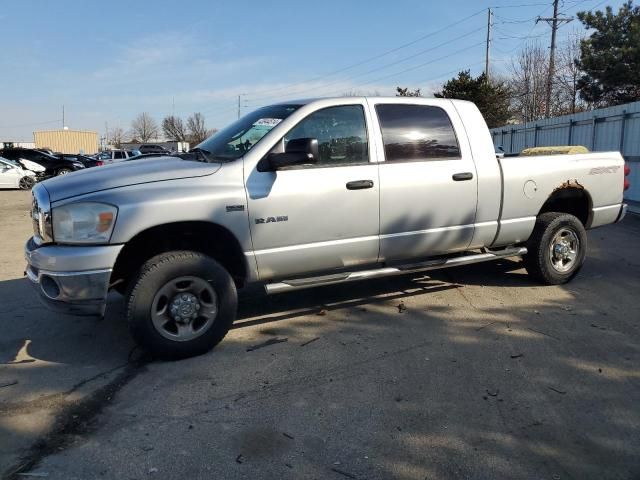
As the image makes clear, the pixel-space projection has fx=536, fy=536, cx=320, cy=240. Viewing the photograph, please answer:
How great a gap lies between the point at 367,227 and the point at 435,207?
2.50 feet

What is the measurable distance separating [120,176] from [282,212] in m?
1.26

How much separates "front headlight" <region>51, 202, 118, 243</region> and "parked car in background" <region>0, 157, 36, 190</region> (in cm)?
2121

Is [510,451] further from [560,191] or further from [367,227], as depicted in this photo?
[560,191]

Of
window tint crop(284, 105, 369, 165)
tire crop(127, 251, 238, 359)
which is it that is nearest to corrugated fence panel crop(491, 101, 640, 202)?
window tint crop(284, 105, 369, 165)

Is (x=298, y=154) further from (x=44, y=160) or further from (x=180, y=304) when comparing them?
(x=44, y=160)

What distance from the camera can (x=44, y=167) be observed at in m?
24.8

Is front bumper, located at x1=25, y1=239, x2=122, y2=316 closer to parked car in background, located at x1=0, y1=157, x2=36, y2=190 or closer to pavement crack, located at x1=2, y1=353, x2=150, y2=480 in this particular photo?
pavement crack, located at x1=2, y1=353, x2=150, y2=480

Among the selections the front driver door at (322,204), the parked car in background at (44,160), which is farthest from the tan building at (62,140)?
the front driver door at (322,204)

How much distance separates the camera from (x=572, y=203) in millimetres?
6383

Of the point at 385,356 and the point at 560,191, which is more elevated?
the point at 560,191

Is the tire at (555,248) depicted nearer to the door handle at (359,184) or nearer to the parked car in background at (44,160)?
the door handle at (359,184)

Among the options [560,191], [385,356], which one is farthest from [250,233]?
[560,191]

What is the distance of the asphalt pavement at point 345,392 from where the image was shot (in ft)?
9.44

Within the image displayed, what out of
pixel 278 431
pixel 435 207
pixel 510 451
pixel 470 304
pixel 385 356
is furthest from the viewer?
pixel 470 304
